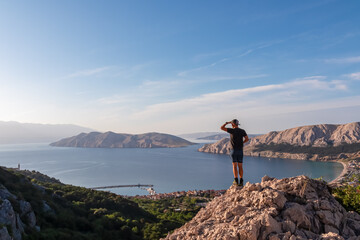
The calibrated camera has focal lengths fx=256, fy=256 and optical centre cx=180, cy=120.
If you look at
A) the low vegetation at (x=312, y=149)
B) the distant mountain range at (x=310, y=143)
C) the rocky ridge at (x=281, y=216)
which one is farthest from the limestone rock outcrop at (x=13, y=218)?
the low vegetation at (x=312, y=149)

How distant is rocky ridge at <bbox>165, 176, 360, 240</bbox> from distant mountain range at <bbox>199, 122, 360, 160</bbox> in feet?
456

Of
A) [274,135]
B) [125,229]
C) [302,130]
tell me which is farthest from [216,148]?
[125,229]

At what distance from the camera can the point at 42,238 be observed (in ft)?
46.1

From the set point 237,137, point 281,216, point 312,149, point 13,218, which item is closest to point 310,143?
point 312,149

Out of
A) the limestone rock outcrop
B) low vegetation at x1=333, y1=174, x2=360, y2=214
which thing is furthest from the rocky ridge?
the limestone rock outcrop

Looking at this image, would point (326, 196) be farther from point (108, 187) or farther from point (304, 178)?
point (108, 187)

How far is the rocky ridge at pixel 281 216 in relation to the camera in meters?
4.79

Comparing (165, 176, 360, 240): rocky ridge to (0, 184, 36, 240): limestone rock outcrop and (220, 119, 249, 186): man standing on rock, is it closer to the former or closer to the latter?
(220, 119, 249, 186): man standing on rock

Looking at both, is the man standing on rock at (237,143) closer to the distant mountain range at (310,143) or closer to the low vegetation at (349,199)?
the low vegetation at (349,199)

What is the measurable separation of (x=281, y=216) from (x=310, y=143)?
177671mm

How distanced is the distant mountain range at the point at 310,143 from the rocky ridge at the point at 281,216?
139 meters

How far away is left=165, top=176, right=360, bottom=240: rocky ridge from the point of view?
4.79 meters

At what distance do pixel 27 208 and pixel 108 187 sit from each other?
2494 inches

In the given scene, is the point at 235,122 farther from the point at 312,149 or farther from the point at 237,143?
the point at 312,149
